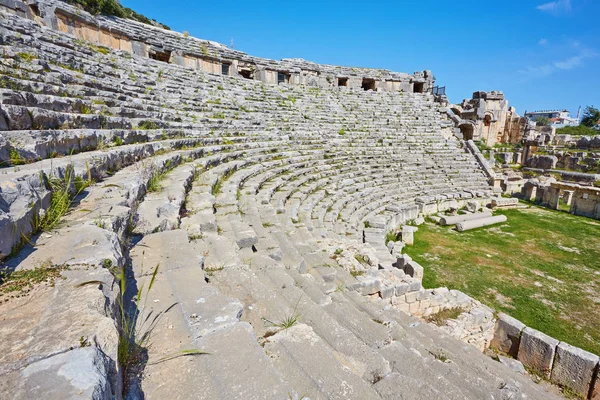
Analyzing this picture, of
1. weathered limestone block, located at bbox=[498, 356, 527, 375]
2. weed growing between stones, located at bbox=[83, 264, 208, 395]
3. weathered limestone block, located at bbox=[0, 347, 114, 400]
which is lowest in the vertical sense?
weathered limestone block, located at bbox=[498, 356, 527, 375]

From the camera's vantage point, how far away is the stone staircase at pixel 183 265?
129cm

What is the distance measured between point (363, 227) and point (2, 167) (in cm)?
727

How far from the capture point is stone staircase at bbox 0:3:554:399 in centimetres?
129

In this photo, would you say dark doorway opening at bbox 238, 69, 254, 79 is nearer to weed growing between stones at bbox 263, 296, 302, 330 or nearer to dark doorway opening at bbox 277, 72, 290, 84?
dark doorway opening at bbox 277, 72, 290, 84

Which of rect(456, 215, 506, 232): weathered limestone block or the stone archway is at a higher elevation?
the stone archway

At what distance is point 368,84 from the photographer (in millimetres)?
20109

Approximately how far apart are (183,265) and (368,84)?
2037cm

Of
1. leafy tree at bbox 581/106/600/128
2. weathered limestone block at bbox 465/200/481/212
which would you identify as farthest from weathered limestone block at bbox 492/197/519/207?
leafy tree at bbox 581/106/600/128

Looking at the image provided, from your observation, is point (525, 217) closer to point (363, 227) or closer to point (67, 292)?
point (363, 227)

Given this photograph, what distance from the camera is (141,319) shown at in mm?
1731

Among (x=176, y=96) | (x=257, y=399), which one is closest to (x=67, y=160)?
(x=257, y=399)

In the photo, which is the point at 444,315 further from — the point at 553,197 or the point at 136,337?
the point at 553,197

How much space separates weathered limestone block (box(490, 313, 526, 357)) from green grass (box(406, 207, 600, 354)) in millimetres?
916

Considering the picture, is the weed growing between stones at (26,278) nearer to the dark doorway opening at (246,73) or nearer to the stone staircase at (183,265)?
the stone staircase at (183,265)
